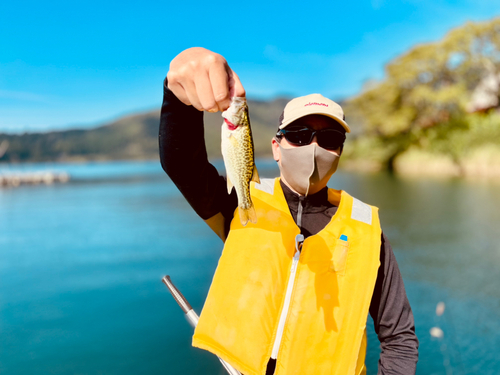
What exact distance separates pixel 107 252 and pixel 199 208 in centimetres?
1046

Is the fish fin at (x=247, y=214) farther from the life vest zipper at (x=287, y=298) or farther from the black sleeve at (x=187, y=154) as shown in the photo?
the life vest zipper at (x=287, y=298)

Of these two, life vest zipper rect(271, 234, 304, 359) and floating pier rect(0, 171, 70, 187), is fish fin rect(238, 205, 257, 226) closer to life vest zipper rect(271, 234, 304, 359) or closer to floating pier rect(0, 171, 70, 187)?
life vest zipper rect(271, 234, 304, 359)

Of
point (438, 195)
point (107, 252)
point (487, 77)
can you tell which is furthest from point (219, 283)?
point (487, 77)

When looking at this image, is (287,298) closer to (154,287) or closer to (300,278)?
(300,278)

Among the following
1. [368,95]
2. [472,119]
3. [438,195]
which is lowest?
[438,195]

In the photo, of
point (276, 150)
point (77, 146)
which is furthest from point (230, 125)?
point (77, 146)

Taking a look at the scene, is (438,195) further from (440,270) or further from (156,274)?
(156,274)

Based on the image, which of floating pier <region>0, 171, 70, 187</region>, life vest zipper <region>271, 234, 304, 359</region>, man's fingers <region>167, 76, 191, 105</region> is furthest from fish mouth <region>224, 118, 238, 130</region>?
floating pier <region>0, 171, 70, 187</region>

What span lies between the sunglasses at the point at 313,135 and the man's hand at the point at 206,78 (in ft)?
1.85

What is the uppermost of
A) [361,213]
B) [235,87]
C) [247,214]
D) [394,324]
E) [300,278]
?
[235,87]

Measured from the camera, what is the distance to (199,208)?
1.94m

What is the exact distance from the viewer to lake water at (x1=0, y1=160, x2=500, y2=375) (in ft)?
17.6

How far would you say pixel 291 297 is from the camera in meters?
1.96

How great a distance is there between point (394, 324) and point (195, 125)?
134 cm
